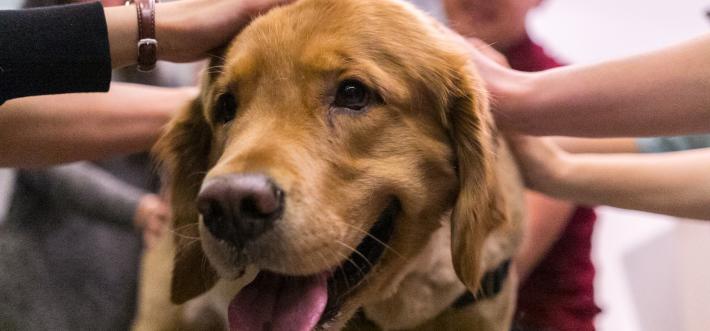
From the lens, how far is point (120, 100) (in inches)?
68.3

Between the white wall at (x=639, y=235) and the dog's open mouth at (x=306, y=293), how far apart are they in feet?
4.02

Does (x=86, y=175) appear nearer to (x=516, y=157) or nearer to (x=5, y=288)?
(x=5, y=288)

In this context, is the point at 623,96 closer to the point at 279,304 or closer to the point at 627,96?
the point at 627,96

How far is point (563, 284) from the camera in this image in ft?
6.54

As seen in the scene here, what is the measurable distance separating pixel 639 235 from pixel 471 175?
2.27m

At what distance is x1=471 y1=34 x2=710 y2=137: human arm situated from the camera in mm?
1296

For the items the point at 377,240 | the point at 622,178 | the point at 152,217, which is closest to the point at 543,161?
the point at 622,178

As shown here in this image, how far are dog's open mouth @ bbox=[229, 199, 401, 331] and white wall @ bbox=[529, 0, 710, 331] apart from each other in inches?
48.3

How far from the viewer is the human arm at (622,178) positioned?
1.62m

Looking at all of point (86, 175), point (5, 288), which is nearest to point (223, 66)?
point (86, 175)

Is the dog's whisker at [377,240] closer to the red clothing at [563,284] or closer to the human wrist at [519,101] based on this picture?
the human wrist at [519,101]

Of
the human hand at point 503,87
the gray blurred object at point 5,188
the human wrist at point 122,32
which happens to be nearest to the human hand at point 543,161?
the human hand at point 503,87

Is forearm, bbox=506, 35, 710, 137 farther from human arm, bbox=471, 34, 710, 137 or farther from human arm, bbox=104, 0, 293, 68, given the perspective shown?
human arm, bbox=104, 0, 293, 68

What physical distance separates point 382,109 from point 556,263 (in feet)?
3.12
